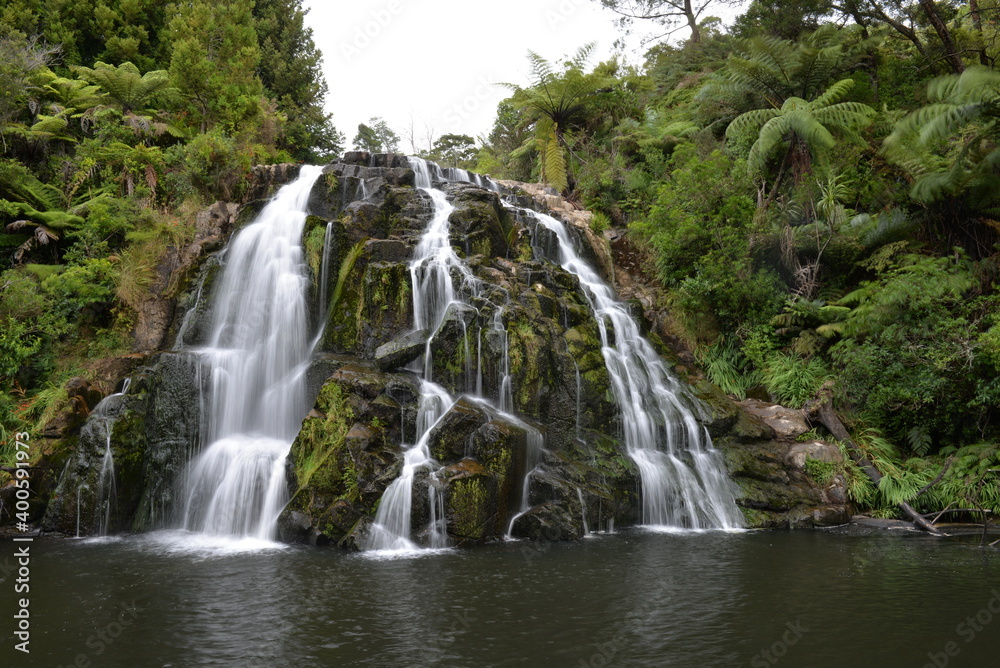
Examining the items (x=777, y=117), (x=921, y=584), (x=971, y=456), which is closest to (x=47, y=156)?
(x=777, y=117)

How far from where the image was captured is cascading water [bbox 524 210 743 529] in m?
9.69

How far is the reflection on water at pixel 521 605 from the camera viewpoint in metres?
4.70

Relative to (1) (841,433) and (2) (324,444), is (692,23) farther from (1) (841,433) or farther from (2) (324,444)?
(2) (324,444)

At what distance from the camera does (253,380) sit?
36.8 ft

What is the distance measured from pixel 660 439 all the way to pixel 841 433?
3.33m

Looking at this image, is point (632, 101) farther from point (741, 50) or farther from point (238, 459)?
point (238, 459)

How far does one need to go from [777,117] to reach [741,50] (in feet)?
13.6

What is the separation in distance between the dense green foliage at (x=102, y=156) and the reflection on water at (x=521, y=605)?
4992mm

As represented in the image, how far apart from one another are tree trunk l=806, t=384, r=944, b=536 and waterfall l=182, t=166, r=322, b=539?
9.59m

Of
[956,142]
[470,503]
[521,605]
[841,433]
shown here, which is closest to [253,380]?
[470,503]

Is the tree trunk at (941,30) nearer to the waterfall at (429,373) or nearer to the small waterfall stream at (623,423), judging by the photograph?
the small waterfall stream at (623,423)

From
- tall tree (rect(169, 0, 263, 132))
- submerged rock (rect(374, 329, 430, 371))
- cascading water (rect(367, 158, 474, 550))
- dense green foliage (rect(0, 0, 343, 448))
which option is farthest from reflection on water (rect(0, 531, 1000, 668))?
tall tree (rect(169, 0, 263, 132))

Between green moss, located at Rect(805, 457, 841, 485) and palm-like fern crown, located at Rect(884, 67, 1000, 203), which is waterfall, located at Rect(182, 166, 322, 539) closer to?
green moss, located at Rect(805, 457, 841, 485)

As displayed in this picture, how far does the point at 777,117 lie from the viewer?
13719 millimetres
